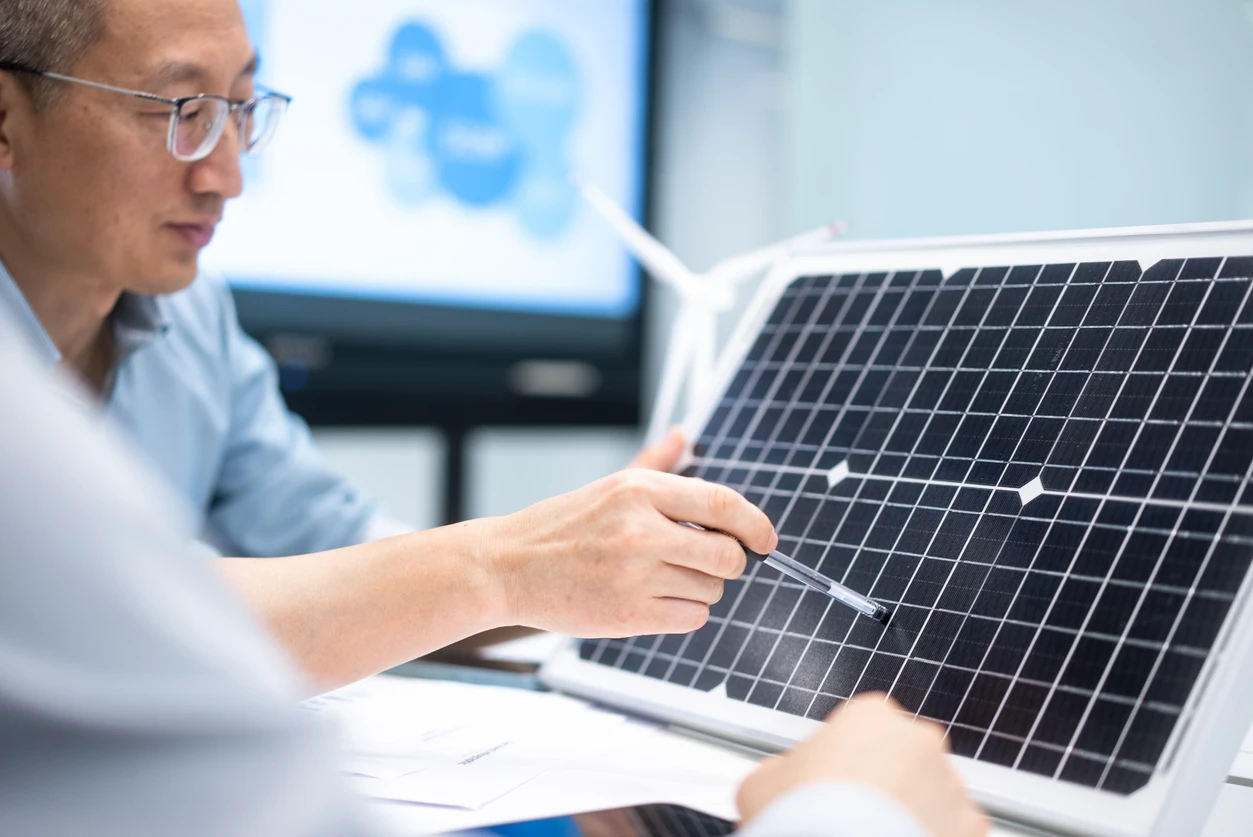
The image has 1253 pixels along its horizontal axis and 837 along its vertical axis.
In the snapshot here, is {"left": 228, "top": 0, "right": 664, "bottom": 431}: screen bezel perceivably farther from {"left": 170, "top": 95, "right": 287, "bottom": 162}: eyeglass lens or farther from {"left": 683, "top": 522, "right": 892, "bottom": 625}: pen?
{"left": 683, "top": 522, "right": 892, "bottom": 625}: pen

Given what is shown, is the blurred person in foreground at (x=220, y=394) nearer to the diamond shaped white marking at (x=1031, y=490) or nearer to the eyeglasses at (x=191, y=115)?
the eyeglasses at (x=191, y=115)

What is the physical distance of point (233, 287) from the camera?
8.41ft

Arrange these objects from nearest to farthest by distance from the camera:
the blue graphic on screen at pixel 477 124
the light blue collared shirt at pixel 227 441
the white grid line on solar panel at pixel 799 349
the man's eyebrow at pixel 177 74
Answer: the white grid line on solar panel at pixel 799 349 → the man's eyebrow at pixel 177 74 → the light blue collared shirt at pixel 227 441 → the blue graphic on screen at pixel 477 124

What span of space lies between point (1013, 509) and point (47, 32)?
3.69ft

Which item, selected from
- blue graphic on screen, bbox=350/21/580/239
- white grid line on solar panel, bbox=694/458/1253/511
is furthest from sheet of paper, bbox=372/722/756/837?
A: blue graphic on screen, bbox=350/21/580/239

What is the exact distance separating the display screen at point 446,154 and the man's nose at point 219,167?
1.30 metres

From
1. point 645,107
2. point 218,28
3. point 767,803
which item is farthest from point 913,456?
point 645,107

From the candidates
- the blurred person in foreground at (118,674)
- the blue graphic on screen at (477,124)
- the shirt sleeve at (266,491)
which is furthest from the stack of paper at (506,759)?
the blue graphic on screen at (477,124)

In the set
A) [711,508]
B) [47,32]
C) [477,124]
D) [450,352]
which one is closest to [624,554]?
[711,508]

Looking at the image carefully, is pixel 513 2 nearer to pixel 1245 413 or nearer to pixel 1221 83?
pixel 1221 83

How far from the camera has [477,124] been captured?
3010mm

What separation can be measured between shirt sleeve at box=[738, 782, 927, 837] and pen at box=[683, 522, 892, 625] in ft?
1.14

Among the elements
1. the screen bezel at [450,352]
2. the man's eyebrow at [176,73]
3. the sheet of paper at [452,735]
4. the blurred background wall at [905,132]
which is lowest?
the sheet of paper at [452,735]

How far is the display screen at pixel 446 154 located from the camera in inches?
103
